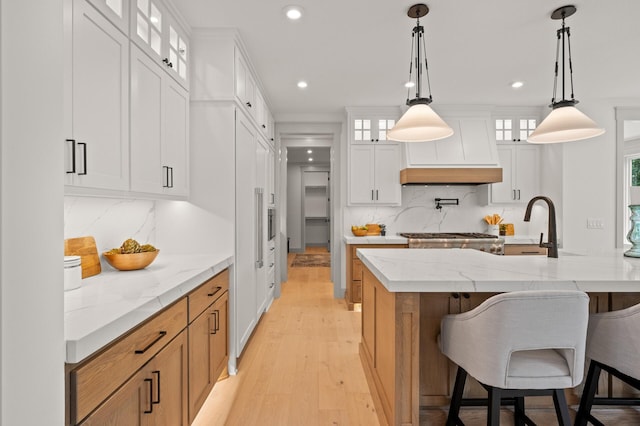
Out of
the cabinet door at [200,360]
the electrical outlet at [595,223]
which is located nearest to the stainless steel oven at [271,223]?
the cabinet door at [200,360]

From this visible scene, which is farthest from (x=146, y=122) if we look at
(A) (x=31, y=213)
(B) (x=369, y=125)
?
(B) (x=369, y=125)

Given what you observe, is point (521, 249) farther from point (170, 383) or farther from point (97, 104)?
point (97, 104)

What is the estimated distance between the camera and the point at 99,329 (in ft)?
3.43

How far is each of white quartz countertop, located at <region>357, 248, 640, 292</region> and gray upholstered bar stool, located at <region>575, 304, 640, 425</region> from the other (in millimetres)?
136

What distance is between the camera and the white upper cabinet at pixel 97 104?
1.39 meters

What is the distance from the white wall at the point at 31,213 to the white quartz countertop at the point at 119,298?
1.00 ft

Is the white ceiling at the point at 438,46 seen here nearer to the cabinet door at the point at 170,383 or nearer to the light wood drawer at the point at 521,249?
the light wood drawer at the point at 521,249

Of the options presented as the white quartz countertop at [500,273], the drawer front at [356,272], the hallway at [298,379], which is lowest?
the hallway at [298,379]

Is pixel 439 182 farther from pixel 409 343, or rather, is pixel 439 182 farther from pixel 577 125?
pixel 409 343

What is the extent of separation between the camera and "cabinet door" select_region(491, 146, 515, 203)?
15.5 feet

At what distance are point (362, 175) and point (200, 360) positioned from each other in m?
3.27

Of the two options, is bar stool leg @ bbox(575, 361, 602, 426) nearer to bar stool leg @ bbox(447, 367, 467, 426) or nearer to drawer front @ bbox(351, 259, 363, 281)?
bar stool leg @ bbox(447, 367, 467, 426)

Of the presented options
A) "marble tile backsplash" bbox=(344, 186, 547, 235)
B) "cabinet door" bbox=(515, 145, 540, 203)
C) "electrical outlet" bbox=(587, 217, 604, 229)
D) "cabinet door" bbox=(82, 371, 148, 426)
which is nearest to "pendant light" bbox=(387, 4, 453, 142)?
"cabinet door" bbox=(82, 371, 148, 426)

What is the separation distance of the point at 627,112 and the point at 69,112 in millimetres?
5743
